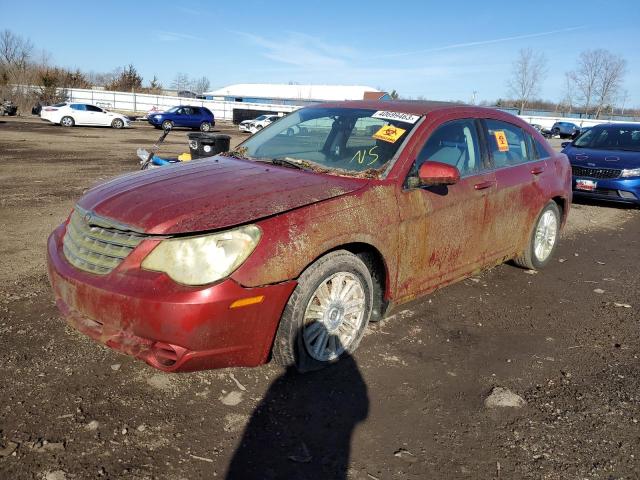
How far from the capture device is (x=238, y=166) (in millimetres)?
3658

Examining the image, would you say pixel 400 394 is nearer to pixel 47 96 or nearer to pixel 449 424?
pixel 449 424

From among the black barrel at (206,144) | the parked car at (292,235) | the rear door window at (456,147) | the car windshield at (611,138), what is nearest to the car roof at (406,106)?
the parked car at (292,235)

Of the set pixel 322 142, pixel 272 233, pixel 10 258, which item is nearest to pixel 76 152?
pixel 10 258

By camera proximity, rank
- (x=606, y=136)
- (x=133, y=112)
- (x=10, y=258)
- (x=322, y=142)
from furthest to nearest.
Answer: (x=133, y=112) < (x=606, y=136) < (x=10, y=258) < (x=322, y=142)

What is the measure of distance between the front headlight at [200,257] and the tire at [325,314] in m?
0.42

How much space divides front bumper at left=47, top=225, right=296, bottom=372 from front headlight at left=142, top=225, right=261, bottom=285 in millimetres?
45

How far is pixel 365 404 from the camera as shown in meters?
2.94

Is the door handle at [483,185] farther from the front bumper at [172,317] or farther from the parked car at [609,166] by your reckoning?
the parked car at [609,166]

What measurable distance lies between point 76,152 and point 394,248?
14.7m

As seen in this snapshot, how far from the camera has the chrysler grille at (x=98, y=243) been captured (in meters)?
2.71

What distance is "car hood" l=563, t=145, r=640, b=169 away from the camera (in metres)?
9.05

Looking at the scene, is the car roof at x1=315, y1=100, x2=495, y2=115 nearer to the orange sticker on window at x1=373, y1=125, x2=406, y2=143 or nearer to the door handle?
the orange sticker on window at x1=373, y1=125, x2=406, y2=143

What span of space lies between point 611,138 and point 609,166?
4.92 feet

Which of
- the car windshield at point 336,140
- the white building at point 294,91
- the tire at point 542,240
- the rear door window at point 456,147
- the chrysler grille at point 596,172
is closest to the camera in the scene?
the car windshield at point 336,140
